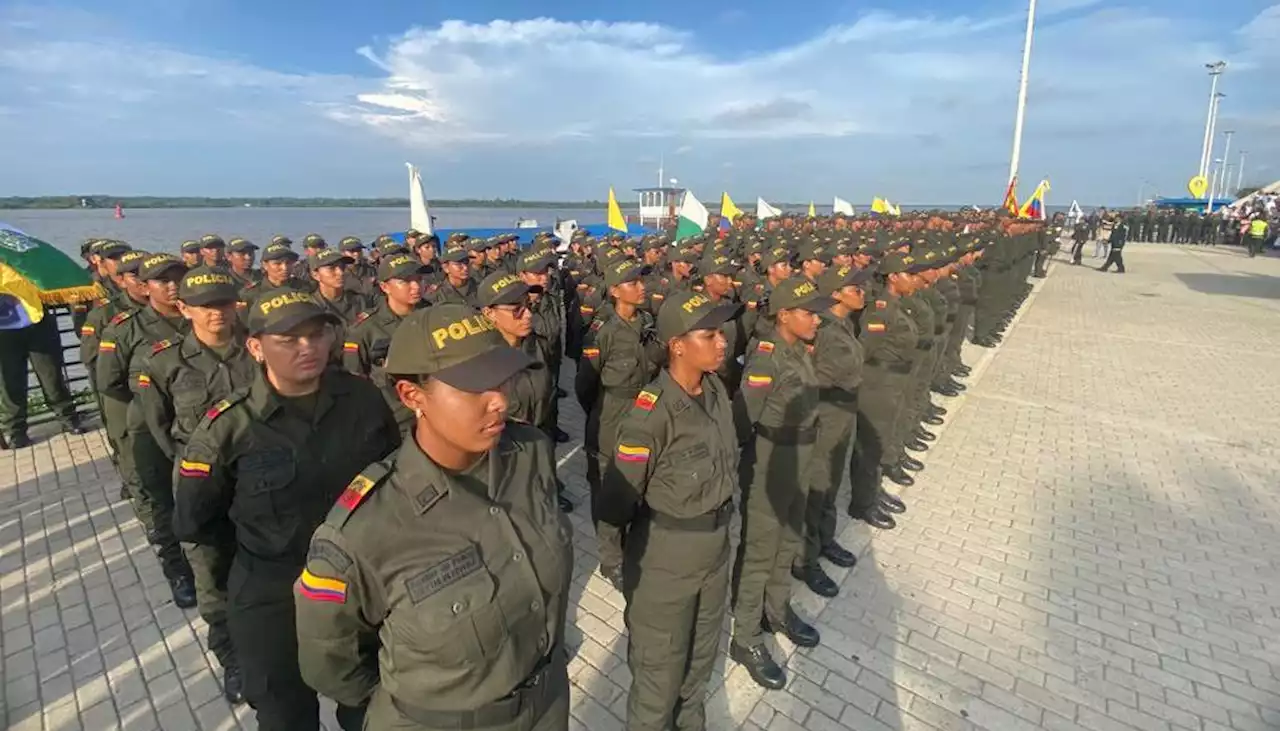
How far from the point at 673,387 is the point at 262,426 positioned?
66.4 inches

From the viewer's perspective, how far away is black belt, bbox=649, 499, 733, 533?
2.67 m

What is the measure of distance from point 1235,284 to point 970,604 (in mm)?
22013

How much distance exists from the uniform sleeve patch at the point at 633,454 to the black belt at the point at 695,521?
26 cm

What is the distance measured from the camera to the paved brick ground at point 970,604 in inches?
129

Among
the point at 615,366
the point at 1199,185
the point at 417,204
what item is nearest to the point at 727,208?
the point at 417,204

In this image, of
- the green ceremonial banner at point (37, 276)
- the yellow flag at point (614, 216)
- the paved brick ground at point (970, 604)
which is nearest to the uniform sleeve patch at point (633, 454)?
the paved brick ground at point (970, 604)

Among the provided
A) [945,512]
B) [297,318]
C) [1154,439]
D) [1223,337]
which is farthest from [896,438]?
[1223,337]

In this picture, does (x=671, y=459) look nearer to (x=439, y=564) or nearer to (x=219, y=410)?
(x=439, y=564)

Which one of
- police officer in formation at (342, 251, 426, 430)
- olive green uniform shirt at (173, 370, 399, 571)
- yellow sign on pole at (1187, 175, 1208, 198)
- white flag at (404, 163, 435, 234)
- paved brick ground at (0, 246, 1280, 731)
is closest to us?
olive green uniform shirt at (173, 370, 399, 571)

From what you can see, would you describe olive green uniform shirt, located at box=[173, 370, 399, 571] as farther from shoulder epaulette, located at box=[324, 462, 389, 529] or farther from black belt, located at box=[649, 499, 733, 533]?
black belt, located at box=[649, 499, 733, 533]

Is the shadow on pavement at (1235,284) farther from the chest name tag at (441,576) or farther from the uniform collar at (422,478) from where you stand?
the chest name tag at (441,576)

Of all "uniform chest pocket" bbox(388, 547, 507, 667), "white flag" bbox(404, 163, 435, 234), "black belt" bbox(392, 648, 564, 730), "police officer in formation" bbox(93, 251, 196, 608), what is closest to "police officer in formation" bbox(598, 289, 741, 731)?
"black belt" bbox(392, 648, 564, 730)

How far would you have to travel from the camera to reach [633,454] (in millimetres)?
2660

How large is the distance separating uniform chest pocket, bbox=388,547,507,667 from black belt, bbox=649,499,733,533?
1179mm
